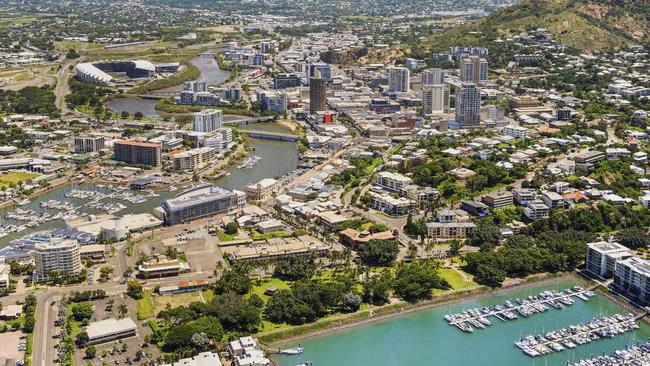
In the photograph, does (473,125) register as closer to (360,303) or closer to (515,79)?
(515,79)

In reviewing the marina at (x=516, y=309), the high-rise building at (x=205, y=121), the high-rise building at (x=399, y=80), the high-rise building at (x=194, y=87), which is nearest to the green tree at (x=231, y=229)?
the marina at (x=516, y=309)

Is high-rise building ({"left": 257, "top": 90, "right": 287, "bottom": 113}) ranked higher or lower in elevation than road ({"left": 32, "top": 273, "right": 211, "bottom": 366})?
higher

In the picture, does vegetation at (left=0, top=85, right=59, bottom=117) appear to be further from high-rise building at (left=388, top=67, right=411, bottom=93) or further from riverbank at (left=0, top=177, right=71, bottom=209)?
high-rise building at (left=388, top=67, right=411, bottom=93)

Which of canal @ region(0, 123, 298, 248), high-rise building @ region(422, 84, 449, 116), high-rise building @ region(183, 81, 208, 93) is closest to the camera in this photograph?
canal @ region(0, 123, 298, 248)

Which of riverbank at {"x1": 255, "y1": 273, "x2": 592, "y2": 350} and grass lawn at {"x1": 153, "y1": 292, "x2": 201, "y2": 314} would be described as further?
grass lawn at {"x1": 153, "y1": 292, "x2": 201, "y2": 314}

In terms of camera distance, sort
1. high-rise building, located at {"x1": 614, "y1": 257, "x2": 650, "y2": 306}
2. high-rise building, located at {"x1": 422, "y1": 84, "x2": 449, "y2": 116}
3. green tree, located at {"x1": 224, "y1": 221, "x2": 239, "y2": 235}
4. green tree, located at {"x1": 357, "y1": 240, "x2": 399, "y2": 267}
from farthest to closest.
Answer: high-rise building, located at {"x1": 422, "y1": 84, "x2": 449, "y2": 116}
green tree, located at {"x1": 224, "y1": 221, "x2": 239, "y2": 235}
green tree, located at {"x1": 357, "y1": 240, "x2": 399, "y2": 267}
high-rise building, located at {"x1": 614, "y1": 257, "x2": 650, "y2": 306}

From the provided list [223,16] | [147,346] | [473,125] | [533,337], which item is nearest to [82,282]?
[147,346]

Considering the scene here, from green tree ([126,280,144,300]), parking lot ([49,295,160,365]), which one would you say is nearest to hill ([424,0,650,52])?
green tree ([126,280,144,300])

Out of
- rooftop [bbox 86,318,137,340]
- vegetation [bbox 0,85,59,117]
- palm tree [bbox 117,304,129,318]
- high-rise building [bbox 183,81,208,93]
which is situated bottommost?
palm tree [bbox 117,304,129,318]
